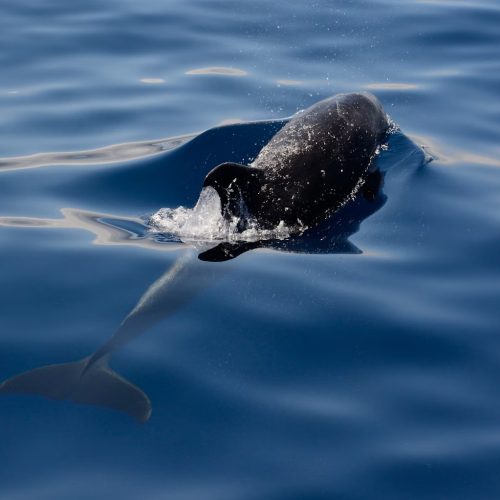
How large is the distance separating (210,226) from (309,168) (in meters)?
1.37

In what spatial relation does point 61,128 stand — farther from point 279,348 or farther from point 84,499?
point 84,499

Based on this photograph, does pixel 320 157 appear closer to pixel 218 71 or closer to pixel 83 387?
pixel 83 387

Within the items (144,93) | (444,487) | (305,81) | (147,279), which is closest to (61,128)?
(144,93)

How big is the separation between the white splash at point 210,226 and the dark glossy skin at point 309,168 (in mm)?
102

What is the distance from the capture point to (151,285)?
867cm

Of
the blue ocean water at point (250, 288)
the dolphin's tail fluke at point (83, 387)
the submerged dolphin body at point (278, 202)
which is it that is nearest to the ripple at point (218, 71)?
the blue ocean water at point (250, 288)

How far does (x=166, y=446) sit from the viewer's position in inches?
257

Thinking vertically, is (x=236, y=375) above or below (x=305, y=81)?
below

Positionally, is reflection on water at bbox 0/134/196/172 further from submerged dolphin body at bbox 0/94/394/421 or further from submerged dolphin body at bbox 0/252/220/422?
submerged dolphin body at bbox 0/252/220/422

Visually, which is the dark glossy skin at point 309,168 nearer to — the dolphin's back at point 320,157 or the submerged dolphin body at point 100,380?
the dolphin's back at point 320,157

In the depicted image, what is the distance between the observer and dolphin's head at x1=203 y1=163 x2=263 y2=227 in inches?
364

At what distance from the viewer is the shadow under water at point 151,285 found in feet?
23.3

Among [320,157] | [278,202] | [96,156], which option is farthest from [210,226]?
[96,156]

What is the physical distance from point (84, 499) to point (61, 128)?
7.79 metres
